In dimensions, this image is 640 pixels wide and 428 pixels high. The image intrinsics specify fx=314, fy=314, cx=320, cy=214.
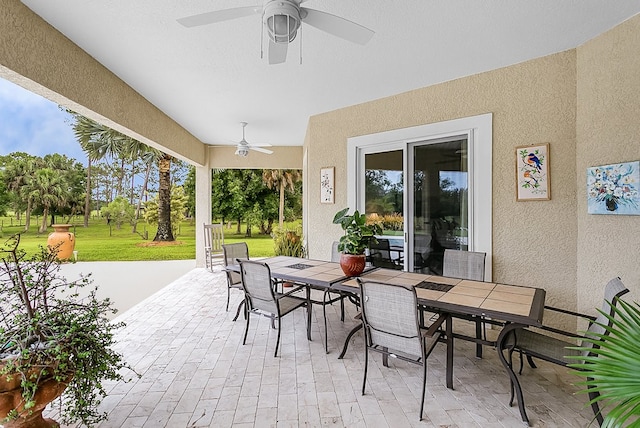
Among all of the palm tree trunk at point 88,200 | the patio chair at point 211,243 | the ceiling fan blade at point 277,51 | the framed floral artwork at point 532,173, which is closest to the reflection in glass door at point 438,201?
the framed floral artwork at point 532,173

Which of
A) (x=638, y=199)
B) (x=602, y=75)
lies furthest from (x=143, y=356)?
(x=602, y=75)

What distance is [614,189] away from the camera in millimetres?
2592

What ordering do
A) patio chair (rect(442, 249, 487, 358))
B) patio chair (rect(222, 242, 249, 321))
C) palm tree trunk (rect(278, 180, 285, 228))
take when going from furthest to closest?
palm tree trunk (rect(278, 180, 285, 228)) < patio chair (rect(222, 242, 249, 321)) < patio chair (rect(442, 249, 487, 358))

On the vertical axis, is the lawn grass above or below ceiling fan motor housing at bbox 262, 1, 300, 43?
below

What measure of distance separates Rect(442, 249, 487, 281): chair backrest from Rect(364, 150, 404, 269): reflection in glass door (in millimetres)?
894

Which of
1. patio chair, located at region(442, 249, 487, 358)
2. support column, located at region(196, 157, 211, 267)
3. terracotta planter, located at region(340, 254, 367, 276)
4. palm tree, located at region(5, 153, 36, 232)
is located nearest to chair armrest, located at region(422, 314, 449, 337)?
terracotta planter, located at region(340, 254, 367, 276)

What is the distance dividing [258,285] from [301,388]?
38.5 inches

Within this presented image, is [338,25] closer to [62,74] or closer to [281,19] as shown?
[281,19]

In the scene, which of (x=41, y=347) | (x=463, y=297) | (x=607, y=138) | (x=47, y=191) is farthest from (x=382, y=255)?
(x=47, y=191)

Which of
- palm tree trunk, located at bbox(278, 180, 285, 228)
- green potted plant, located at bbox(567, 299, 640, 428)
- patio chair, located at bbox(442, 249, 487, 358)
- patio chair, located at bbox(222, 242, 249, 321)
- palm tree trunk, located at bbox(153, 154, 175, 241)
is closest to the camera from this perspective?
green potted plant, located at bbox(567, 299, 640, 428)

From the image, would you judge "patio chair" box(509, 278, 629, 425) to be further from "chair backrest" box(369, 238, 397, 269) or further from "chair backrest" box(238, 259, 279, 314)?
"chair backrest" box(369, 238, 397, 269)

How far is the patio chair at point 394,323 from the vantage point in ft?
6.63

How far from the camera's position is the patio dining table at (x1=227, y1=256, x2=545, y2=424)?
2.01m

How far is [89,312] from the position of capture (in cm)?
173
